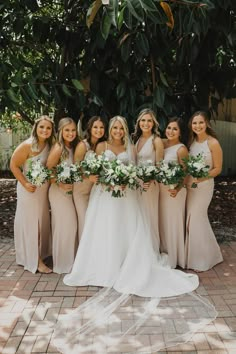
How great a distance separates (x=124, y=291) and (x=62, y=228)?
1.30m

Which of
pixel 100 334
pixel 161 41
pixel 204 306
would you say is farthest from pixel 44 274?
pixel 161 41

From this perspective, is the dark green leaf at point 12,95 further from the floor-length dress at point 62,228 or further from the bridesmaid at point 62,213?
the floor-length dress at point 62,228

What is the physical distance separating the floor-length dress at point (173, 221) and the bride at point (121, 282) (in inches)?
10.9

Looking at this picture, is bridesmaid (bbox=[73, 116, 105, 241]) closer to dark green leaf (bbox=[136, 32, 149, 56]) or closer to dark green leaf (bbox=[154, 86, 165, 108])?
dark green leaf (bbox=[154, 86, 165, 108])

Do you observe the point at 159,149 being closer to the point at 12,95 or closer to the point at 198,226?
the point at 198,226

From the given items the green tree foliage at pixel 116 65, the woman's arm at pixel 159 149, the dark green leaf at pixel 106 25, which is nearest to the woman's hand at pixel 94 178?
the woman's arm at pixel 159 149

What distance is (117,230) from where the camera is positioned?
4.86 metres

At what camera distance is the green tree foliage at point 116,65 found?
5.09 metres

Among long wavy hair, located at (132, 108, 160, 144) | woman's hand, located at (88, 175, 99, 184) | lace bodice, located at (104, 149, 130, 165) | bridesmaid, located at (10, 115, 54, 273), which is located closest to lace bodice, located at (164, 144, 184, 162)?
long wavy hair, located at (132, 108, 160, 144)

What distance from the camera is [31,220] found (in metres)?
5.17

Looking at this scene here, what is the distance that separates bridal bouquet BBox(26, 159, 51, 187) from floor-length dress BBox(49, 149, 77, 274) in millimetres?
318

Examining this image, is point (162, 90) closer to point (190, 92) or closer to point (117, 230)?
point (190, 92)

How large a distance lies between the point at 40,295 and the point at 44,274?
0.65 meters

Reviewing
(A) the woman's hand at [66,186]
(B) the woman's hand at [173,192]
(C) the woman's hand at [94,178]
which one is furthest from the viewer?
(B) the woman's hand at [173,192]
